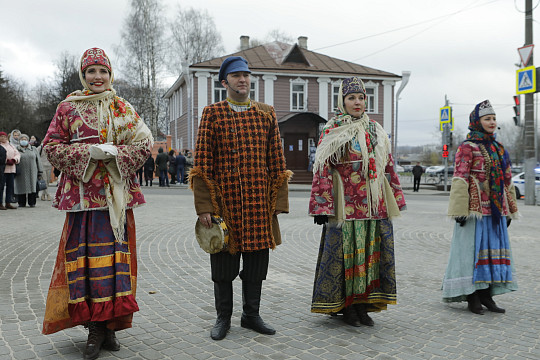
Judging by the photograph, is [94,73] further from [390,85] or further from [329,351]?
[390,85]

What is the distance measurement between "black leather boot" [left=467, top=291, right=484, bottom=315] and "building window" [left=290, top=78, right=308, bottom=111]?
28381 mm

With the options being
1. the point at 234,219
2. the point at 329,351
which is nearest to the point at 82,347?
the point at 234,219

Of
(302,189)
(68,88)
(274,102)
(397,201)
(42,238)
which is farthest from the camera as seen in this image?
(68,88)

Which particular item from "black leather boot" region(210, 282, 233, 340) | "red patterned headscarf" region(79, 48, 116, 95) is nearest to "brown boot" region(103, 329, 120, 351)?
"black leather boot" region(210, 282, 233, 340)

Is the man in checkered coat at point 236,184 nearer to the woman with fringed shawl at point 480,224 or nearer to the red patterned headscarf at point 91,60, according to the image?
the red patterned headscarf at point 91,60

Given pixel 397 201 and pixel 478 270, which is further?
pixel 478 270

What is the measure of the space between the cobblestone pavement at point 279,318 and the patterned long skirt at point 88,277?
1.02 ft

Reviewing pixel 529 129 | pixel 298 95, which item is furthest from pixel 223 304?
pixel 298 95

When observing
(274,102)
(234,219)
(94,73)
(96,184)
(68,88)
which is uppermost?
(68,88)

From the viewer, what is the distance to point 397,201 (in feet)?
14.2

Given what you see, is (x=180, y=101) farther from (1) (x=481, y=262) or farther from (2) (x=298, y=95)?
(1) (x=481, y=262)

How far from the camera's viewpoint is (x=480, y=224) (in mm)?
4754

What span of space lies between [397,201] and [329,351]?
4.68 ft

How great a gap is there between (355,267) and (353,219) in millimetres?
393
